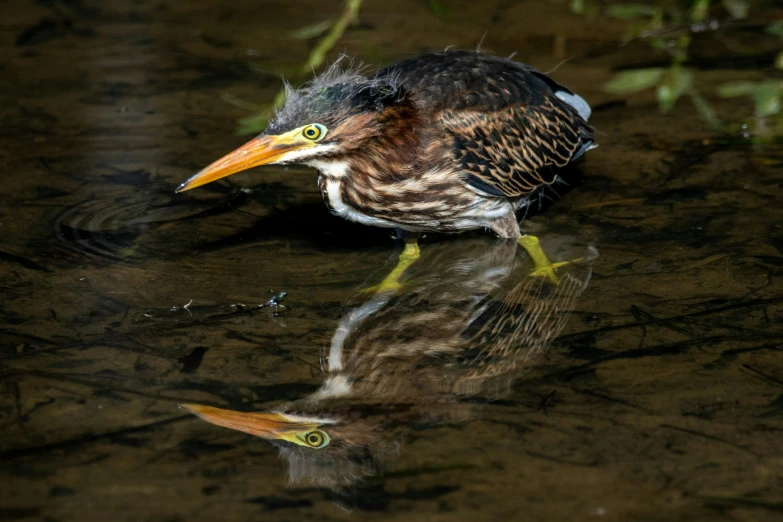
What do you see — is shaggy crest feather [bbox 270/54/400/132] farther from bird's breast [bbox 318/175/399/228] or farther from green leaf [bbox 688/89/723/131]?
green leaf [bbox 688/89/723/131]

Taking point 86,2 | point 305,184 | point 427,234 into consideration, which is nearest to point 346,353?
point 427,234

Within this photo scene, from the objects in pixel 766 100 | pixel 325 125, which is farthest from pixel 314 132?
pixel 766 100

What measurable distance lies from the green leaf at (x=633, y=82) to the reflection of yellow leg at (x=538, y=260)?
233 centimetres

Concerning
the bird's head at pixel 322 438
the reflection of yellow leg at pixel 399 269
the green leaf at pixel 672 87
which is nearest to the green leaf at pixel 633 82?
the green leaf at pixel 672 87

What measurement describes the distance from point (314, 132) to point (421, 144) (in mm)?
632

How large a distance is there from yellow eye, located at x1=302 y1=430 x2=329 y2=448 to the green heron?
1.68 m

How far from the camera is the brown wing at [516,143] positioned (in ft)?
19.4

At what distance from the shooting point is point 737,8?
8.95 metres

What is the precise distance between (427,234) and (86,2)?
5.13 meters

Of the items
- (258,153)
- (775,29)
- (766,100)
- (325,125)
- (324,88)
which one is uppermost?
(324,88)

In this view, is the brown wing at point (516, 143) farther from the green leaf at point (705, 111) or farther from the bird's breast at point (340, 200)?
the green leaf at point (705, 111)

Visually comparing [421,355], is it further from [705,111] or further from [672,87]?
[672,87]

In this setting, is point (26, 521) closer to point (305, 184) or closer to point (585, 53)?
point (305, 184)

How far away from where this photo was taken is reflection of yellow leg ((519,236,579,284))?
19.4 feet
